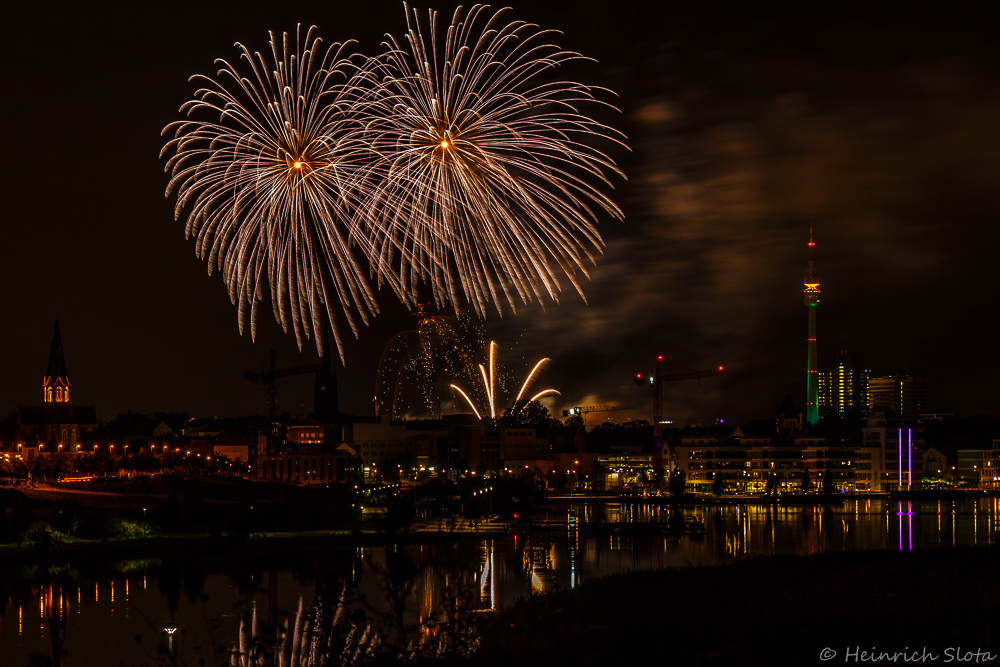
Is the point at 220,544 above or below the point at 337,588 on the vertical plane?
below

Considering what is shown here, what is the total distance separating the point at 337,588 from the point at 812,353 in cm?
15426

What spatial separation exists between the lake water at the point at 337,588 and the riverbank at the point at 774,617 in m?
1.81

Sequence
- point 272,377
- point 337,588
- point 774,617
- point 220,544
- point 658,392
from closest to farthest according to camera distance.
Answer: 1. point 774,617
2. point 337,588
3. point 220,544
4. point 272,377
5. point 658,392

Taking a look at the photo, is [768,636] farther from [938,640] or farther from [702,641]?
[938,640]

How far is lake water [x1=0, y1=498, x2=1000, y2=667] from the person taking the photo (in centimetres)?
1548

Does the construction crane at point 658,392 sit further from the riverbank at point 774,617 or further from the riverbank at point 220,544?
the riverbank at point 774,617

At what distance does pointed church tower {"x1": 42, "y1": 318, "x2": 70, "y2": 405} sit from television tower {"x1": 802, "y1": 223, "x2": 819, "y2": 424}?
103022 mm

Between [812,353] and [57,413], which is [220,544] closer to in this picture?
[57,413]

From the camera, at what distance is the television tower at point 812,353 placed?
162150 mm

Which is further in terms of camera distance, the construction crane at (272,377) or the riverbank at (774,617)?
the construction crane at (272,377)

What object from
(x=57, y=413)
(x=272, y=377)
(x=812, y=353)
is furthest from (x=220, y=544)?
(x=812, y=353)

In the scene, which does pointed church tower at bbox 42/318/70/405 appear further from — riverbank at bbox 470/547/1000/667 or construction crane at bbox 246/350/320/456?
riverbank at bbox 470/547/1000/667

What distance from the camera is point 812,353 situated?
169 meters

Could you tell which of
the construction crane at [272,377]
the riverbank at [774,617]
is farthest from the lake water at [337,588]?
the construction crane at [272,377]
